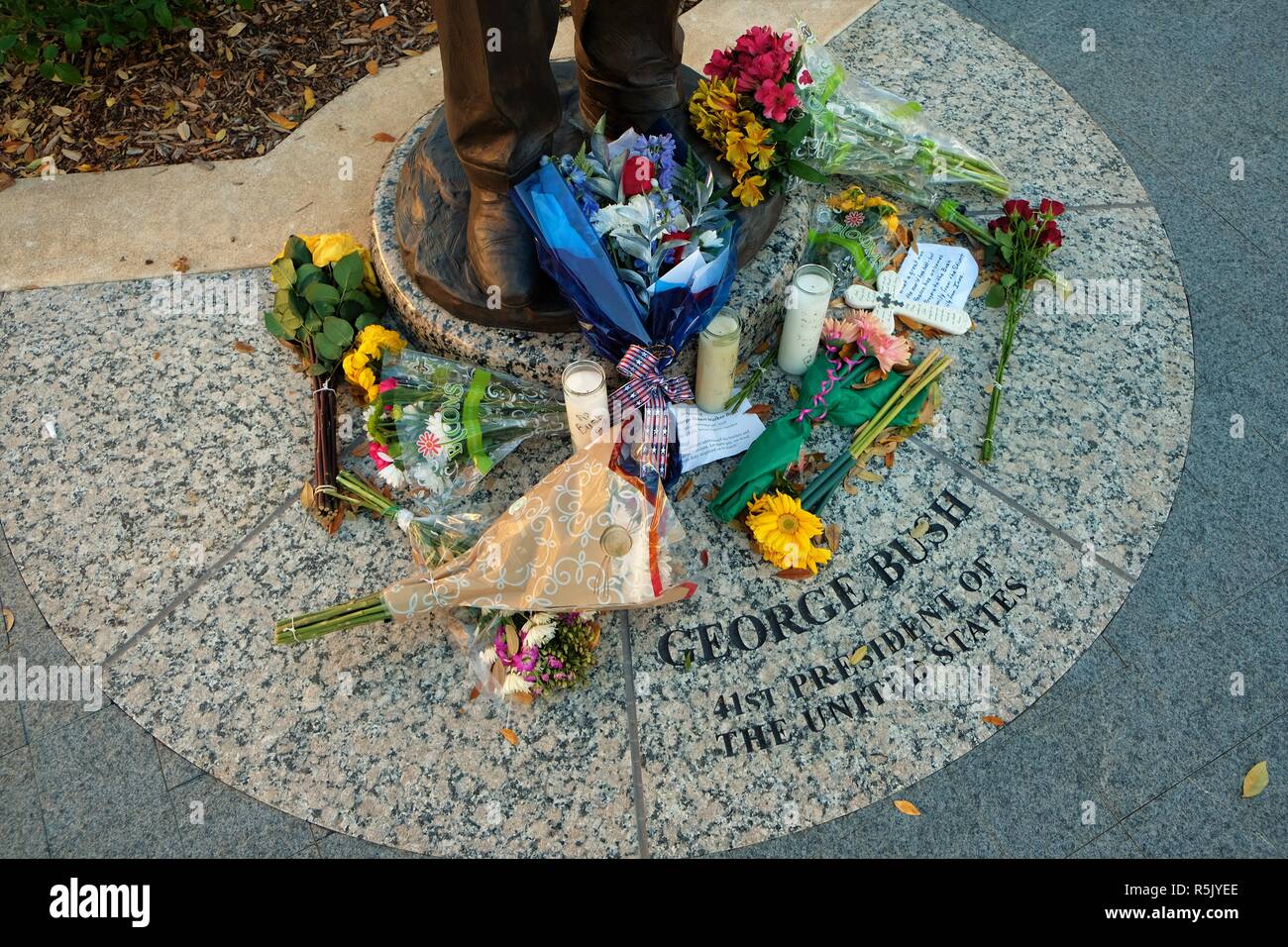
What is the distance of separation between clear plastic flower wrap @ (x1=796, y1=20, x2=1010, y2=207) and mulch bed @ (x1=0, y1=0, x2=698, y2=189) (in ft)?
4.21

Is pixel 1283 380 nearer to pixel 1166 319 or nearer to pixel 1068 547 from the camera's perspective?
pixel 1166 319

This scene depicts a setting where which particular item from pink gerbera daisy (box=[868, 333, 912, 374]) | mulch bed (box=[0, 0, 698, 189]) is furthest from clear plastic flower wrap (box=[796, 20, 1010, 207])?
mulch bed (box=[0, 0, 698, 189])

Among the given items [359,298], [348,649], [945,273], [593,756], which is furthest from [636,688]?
[945,273]

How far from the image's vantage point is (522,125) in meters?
2.67

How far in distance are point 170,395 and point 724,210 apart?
2026mm

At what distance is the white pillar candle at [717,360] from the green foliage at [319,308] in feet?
3.86

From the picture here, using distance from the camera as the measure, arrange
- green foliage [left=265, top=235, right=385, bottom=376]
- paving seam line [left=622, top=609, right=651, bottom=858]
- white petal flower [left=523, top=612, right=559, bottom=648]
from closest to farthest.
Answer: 1. paving seam line [left=622, top=609, right=651, bottom=858]
2. white petal flower [left=523, top=612, right=559, bottom=648]
3. green foliage [left=265, top=235, right=385, bottom=376]

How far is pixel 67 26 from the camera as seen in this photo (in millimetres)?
3959

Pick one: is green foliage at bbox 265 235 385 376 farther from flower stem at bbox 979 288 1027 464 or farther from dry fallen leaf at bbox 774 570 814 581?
flower stem at bbox 979 288 1027 464

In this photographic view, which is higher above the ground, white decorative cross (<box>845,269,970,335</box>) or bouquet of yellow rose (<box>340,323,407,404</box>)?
white decorative cross (<box>845,269,970,335</box>)

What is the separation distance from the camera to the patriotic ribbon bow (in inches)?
104

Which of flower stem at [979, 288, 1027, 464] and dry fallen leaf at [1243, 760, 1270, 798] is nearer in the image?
dry fallen leaf at [1243, 760, 1270, 798]

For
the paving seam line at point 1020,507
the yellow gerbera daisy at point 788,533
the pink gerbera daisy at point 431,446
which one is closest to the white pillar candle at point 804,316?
the paving seam line at point 1020,507

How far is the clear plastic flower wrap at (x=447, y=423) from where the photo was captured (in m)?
2.73
